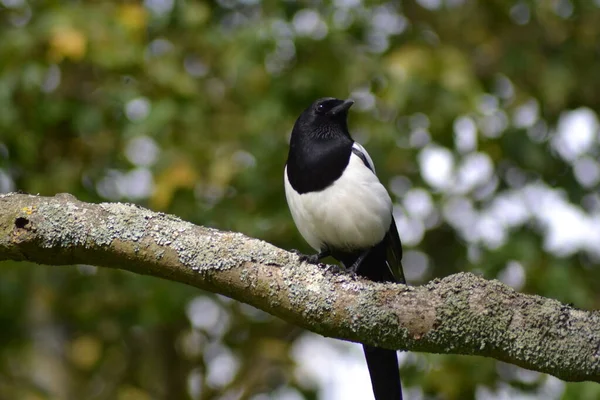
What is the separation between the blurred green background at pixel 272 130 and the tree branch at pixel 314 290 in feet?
5.87

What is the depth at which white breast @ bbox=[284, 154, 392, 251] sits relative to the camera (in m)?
3.08

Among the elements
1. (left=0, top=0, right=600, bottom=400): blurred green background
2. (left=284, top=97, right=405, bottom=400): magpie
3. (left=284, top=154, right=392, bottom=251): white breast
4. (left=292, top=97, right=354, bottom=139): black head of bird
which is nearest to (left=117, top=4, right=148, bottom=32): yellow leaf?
(left=0, top=0, right=600, bottom=400): blurred green background

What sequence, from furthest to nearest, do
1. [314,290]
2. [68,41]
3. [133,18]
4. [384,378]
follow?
[133,18], [68,41], [384,378], [314,290]

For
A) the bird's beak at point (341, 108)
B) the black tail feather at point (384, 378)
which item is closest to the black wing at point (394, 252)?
the black tail feather at point (384, 378)

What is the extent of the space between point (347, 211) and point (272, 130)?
40.6 inches

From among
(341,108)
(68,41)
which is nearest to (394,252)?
(341,108)

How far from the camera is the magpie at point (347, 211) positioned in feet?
10.1

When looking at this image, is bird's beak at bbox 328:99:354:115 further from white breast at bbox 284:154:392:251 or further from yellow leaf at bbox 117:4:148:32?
yellow leaf at bbox 117:4:148:32

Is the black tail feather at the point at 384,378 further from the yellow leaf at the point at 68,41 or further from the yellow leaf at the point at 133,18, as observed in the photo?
the yellow leaf at the point at 133,18

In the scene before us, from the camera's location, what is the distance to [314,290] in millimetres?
2029

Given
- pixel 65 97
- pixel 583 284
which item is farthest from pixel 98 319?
pixel 583 284

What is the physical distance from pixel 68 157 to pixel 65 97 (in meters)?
0.36

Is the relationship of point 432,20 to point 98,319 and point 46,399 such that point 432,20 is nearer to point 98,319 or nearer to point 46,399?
point 98,319

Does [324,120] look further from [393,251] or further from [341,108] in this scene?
[393,251]
